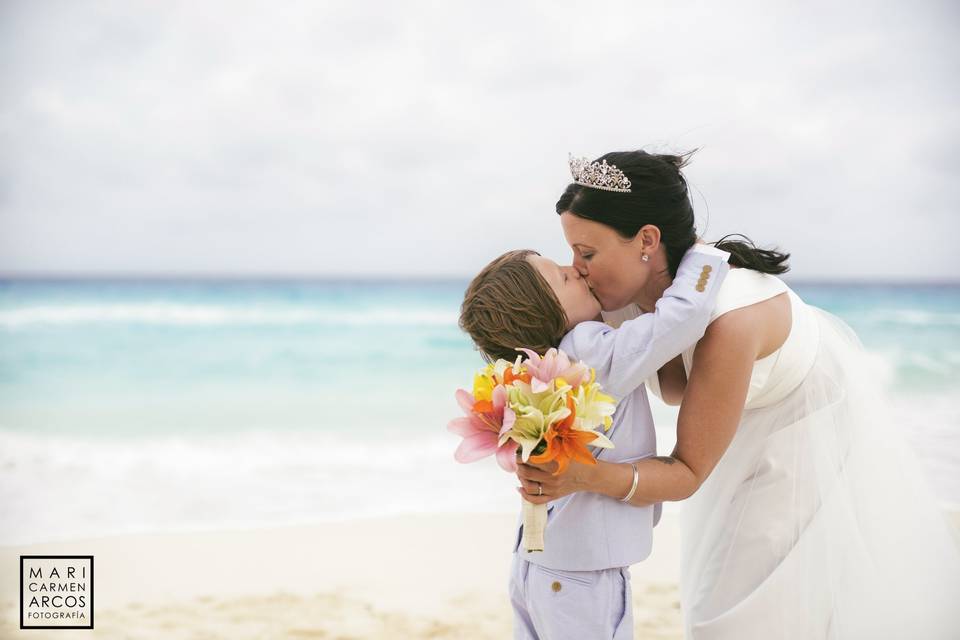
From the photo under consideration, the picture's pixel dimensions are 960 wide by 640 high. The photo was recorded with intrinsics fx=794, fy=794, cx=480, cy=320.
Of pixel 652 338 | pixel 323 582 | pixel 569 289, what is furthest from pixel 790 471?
pixel 323 582

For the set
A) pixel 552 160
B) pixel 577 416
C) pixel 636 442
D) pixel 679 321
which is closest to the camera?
pixel 577 416

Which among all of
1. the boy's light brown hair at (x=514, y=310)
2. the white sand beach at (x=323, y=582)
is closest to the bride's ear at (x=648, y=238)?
the boy's light brown hair at (x=514, y=310)

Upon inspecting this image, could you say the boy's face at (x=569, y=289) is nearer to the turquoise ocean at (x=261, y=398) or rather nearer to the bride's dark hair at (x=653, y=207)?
the bride's dark hair at (x=653, y=207)

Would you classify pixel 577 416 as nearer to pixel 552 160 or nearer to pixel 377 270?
pixel 552 160

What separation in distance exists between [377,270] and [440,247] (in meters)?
1.78

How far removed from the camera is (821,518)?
2.25m

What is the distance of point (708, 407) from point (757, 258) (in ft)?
1.55

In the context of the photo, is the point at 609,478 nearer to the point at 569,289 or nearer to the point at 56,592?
the point at 569,289

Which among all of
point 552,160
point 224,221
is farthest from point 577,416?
point 224,221

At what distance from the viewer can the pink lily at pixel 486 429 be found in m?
1.73

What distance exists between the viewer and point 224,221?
2106 cm

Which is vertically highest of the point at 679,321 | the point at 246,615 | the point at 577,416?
the point at 679,321

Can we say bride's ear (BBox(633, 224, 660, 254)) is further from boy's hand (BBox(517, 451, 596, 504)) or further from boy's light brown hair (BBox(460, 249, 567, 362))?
boy's hand (BBox(517, 451, 596, 504))

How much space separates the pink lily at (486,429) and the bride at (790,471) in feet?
1.82
